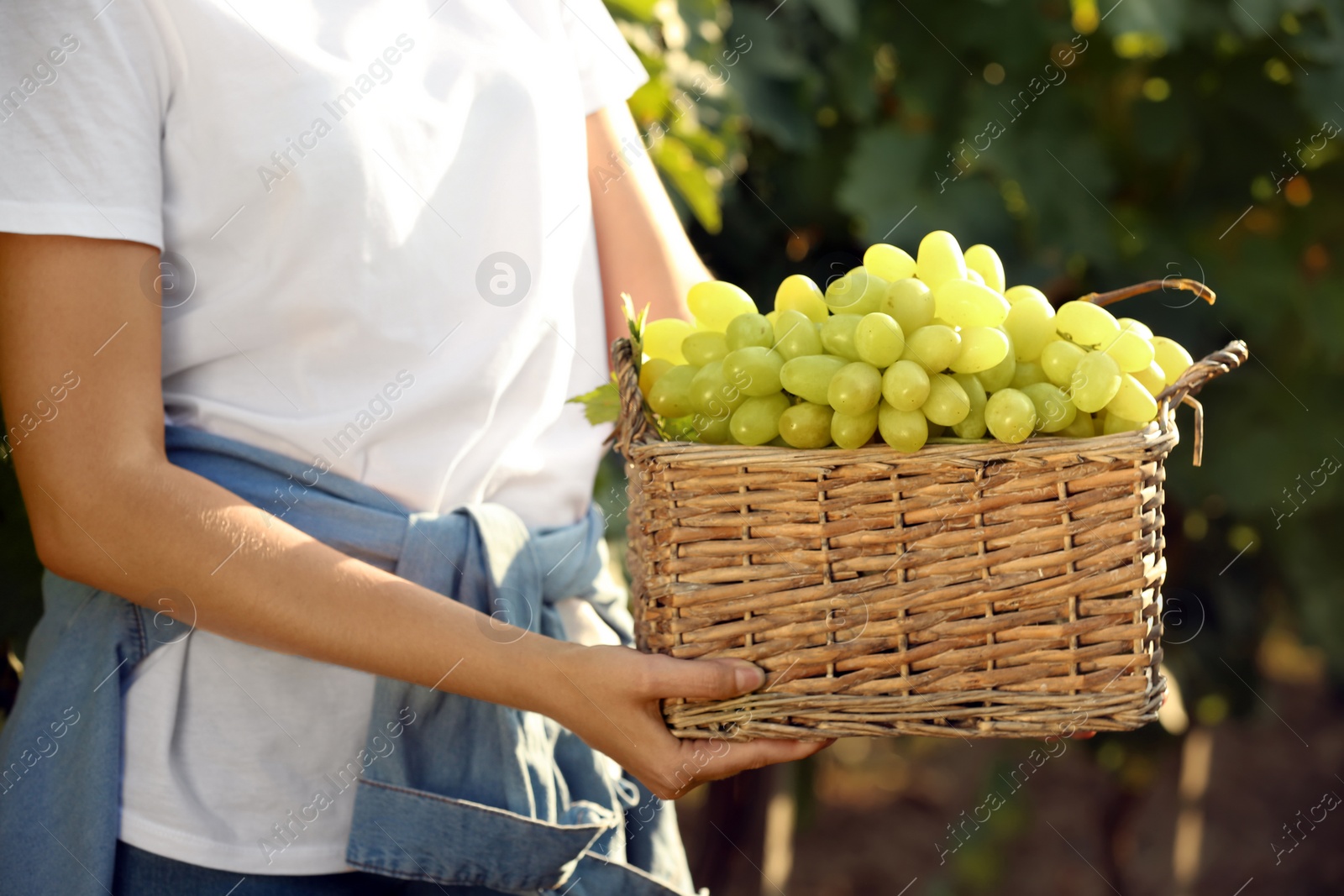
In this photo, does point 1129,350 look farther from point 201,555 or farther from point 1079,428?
point 201,555

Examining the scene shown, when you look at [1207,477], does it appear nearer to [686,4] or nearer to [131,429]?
[686,4]

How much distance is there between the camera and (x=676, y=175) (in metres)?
1.75

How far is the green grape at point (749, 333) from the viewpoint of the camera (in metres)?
0.95

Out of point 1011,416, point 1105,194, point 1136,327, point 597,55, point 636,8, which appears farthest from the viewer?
point 1105,194

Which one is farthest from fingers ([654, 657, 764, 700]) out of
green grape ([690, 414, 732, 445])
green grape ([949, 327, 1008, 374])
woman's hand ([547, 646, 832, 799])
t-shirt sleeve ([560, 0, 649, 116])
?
t-shirt sleeve ([560, 0, 649, 116])

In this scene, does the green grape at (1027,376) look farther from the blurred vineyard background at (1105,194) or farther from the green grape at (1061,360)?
the blurred vineyard background at (1105,194)

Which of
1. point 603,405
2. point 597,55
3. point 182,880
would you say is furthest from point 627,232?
point 182,880

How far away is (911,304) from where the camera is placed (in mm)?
931

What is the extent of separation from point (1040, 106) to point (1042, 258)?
0.27 m

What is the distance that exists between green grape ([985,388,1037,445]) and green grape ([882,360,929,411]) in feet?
0.17

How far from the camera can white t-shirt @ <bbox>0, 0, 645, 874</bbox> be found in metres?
0.90

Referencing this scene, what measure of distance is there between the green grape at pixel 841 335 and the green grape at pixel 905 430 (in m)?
0.07

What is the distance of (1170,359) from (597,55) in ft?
2.25

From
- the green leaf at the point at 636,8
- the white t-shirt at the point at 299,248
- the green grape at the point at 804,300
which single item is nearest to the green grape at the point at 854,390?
the green grape at the point at 804,300
